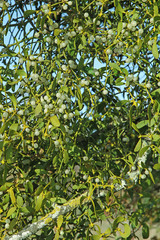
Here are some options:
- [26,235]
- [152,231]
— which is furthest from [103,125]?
[152,231]

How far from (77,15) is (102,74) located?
0.17 metres

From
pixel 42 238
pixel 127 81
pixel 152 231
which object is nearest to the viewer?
pixel 127 81

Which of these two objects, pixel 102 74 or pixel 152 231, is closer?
pixel 102 74

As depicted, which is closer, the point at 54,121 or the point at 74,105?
the point at 54,121

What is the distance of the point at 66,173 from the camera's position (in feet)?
3.17

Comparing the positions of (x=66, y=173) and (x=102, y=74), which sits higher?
(x=102, y=74)

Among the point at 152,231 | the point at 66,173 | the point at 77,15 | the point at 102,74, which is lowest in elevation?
the point at 152,231

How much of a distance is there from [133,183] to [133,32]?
41 cm

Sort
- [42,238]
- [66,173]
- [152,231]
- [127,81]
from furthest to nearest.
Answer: [152,231] < [42,238] < [66,173] < [127,81]

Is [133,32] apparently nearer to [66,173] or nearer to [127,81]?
[127,81]

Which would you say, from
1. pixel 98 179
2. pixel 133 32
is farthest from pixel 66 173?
pixel 133 32

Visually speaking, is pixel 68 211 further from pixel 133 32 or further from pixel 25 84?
pixel 133 32

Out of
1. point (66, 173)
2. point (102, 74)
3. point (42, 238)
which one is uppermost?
point (102, 74)

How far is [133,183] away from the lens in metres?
1.00
